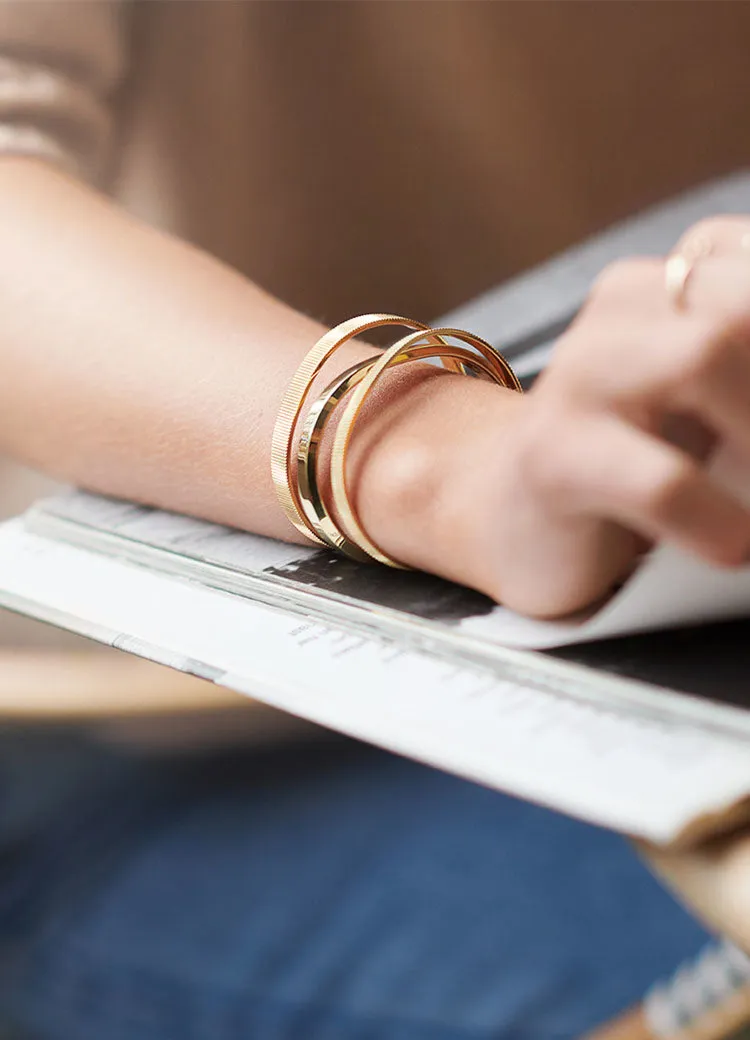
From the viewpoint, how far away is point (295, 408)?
0.90ft

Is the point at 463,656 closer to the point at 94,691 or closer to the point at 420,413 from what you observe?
the point at 420,413

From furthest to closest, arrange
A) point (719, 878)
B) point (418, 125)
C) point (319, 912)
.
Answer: point (319, 912) → point (418, 125) → point (719, 878)

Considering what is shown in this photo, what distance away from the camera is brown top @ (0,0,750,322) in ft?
1.85

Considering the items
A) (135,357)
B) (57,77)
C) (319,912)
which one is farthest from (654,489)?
(319,912)

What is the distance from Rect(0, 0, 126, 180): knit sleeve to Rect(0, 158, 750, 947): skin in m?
0.04

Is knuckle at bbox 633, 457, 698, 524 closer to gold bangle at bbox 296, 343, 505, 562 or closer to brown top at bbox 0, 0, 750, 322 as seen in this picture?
gold bangle at bbox 296, 343, 505, 562

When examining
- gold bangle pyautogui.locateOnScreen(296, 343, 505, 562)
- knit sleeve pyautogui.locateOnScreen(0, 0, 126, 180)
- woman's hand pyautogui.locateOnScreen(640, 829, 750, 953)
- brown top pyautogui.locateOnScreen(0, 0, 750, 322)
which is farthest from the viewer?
brown top pyautogui.locateOnScreen(0, 0, 750, 322)

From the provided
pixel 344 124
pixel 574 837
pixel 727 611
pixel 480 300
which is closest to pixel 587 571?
pixel 727 611

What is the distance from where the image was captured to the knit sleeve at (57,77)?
0.44 metres

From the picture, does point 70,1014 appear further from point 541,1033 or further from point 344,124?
point 344,124

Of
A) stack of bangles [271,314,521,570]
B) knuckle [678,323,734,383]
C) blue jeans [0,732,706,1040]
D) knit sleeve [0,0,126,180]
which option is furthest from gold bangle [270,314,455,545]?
blue jeans [0,732,706,1040]

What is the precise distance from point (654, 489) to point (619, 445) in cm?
1

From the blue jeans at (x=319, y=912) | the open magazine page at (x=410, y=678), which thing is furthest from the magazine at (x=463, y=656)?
the blue jeans at (x=319, y=912)

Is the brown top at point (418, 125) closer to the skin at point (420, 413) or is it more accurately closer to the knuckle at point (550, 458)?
the skin at point (420, 413)
